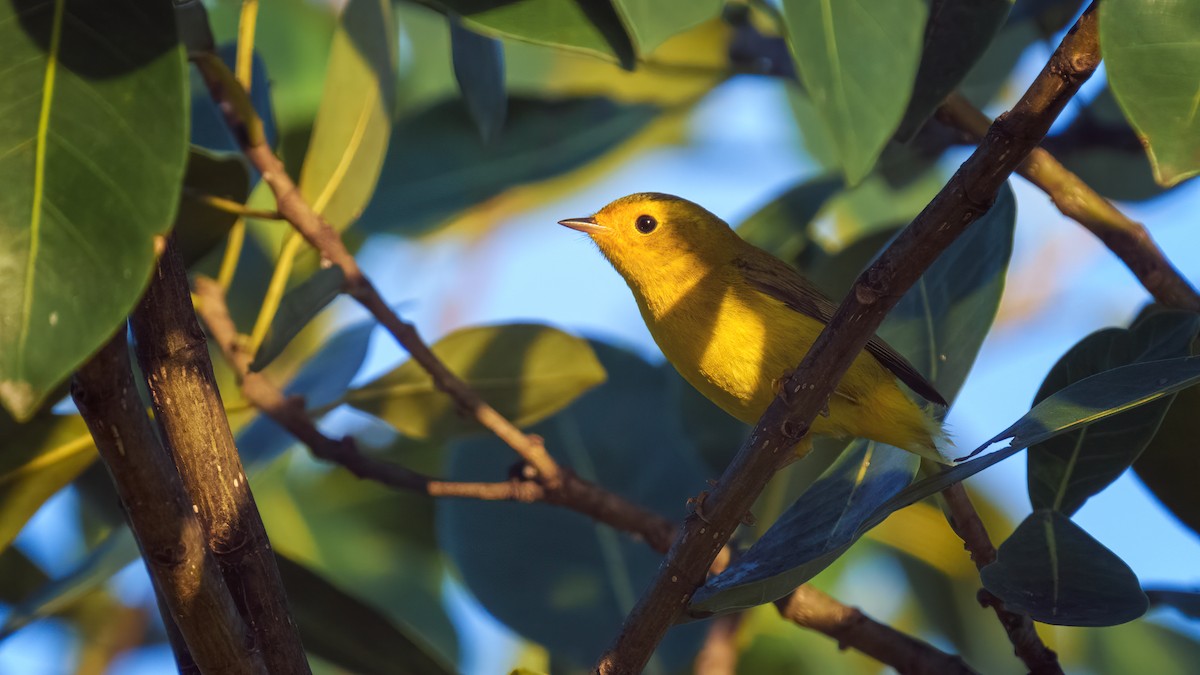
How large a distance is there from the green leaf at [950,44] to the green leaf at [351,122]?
149 cm

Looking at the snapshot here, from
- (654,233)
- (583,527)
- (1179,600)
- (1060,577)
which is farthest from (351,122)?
(1179,600)

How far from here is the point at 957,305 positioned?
314 centimetres

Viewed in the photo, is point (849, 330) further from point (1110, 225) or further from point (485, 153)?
point (485, 153)

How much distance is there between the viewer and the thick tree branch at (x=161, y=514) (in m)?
1.54

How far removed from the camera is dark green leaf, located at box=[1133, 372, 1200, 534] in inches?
102

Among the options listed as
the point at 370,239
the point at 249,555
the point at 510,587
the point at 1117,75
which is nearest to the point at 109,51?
the point at 249,555

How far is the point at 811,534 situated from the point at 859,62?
0.91 metres

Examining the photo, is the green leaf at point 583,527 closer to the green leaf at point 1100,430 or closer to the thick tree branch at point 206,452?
the green leaf at point 1100,430

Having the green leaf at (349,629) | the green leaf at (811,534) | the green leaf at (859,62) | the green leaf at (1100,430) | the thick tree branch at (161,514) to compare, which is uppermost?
the green leaf at (859,62)

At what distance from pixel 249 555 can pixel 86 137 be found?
0.69m

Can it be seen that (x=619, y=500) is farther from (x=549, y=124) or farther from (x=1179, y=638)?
(x=1179, y=638)

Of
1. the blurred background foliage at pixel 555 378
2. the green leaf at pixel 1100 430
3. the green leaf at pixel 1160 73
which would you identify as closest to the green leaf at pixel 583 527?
the blurred background foliage at pixel 555 378

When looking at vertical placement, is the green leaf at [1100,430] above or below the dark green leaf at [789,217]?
below

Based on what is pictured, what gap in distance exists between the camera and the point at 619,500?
9.91ft
